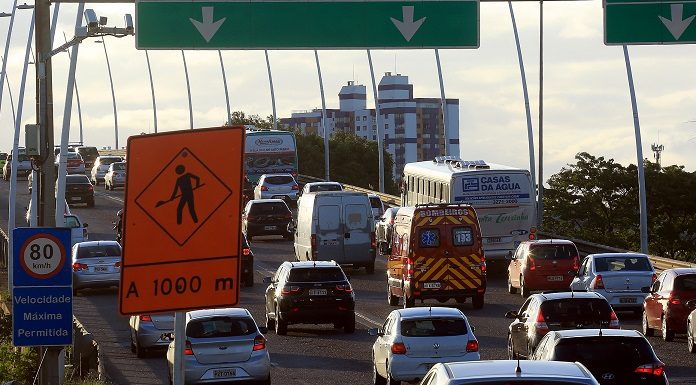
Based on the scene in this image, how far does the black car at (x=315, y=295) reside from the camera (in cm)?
3566

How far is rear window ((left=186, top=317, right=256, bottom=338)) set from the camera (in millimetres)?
26156

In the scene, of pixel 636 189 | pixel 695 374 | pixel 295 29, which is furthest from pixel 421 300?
pixel 636 189

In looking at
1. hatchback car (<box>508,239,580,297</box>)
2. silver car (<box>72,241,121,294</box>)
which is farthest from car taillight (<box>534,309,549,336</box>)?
silver car (<box>72,241,121,294</box>)

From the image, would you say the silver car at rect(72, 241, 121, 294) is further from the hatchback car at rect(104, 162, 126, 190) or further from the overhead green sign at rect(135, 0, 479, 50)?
the hatchback car at rect(104, 162, 126, 190)

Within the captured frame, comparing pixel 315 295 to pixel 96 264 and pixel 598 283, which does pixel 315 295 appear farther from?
pixel 96 264

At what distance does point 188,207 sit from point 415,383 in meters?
16.5

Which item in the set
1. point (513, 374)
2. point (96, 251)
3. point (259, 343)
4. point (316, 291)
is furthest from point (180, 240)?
point (96, 251)

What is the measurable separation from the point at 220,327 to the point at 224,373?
84 centimetres

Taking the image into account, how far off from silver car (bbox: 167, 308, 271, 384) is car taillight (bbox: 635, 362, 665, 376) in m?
8.60

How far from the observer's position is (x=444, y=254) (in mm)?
39875

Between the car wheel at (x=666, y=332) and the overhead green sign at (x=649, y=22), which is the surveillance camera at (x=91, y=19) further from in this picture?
the car wheel at (x=666, y=332)

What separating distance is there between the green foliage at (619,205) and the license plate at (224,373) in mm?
51288

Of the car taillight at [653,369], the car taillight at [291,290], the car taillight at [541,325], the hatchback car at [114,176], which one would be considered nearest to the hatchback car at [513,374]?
the car taillight at [653,369]

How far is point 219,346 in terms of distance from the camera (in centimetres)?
2589
